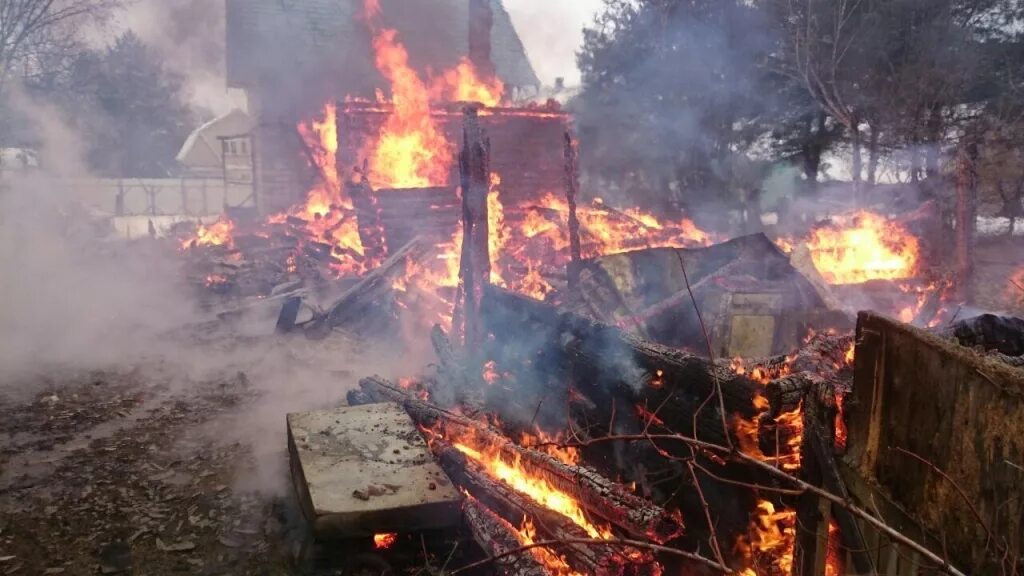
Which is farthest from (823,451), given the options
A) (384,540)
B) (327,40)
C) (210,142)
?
(210,142)

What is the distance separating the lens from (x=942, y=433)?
2986mm

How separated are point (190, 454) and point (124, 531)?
1.58 meters

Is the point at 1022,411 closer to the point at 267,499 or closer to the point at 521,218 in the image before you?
the point at 267,499

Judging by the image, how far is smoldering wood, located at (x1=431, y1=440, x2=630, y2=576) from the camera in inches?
152

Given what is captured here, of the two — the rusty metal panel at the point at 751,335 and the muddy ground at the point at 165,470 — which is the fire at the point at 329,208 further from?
the rusty metal panel at the point at 751,335

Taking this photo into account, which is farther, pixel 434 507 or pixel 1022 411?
pixel 434 507

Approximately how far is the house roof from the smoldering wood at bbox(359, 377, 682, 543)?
19.9m

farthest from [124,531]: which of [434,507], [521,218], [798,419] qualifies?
[521,218]

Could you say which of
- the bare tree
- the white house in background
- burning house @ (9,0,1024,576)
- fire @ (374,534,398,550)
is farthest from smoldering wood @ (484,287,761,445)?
the white house in background

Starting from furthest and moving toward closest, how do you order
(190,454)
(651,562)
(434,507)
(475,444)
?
1. (190,454)
2. (475,444)
3. (434,507)
4. (651,562)

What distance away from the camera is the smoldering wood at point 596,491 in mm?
4062

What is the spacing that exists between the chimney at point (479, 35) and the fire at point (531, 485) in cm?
1824

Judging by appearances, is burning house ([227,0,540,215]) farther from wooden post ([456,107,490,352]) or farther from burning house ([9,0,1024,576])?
wooden post ([456,107,490,352])

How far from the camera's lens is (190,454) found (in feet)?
22.5
